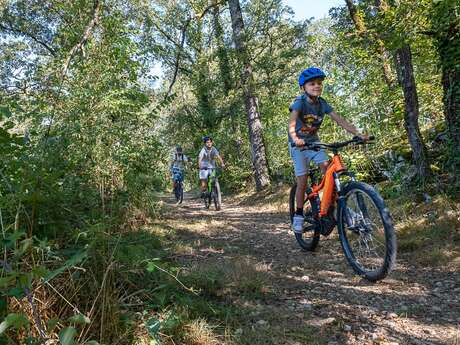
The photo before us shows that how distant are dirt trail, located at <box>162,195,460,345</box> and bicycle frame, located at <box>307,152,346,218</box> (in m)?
0.74

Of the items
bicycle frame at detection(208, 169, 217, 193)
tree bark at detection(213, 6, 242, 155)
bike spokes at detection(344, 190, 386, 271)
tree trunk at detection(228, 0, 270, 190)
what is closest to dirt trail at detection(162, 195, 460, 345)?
bike spokes at detection(344, 190, 386, 271)

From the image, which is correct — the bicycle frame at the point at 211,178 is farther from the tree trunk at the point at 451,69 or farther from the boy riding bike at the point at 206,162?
the tree trunk at the point at 451,69

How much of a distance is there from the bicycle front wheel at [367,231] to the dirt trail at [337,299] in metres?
0.18

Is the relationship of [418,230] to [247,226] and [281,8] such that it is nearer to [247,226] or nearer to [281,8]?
[247,226]

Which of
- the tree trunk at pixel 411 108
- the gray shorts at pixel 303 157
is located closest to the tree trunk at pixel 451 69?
the tree trunk at pixel 411 108

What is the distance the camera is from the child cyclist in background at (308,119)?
15.4ft

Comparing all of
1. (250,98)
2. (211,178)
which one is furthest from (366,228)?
(250,98)

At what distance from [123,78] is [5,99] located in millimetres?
3484

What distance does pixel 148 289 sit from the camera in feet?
9.55

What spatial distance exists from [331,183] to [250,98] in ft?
25.9

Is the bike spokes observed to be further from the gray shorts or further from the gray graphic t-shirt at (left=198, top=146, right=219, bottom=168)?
the gray graphic t-shirt at (left=198, top=146, right=219, bottom=168)

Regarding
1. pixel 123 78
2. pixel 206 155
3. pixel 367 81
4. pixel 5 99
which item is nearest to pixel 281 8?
pixel 367 81

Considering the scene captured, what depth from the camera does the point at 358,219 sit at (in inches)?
160

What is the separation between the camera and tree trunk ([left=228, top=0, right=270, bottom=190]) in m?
11.8
